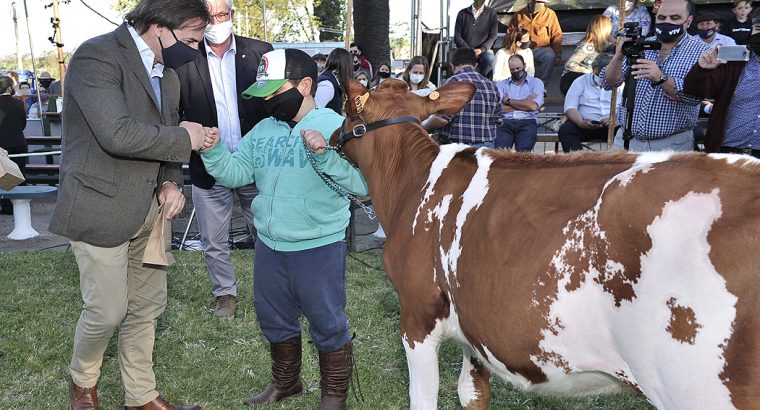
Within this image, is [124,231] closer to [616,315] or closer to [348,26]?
[616,315]

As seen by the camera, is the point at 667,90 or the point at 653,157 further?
the point at 667,90

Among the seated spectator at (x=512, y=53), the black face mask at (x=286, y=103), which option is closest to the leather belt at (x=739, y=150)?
the black face mask at (x=286, y=103)

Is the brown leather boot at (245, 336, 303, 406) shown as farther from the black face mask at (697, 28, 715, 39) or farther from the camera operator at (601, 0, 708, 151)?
the black face mask at (697, 28, 715, 39)

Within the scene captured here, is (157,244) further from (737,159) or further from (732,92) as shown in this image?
(732,92)

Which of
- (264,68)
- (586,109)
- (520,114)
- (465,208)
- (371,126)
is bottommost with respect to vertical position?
(520,114)

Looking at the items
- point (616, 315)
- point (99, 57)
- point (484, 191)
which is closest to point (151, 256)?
point (99, 57)

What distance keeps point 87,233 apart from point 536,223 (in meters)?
2.16

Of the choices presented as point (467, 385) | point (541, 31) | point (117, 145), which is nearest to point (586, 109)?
point (541, 31)

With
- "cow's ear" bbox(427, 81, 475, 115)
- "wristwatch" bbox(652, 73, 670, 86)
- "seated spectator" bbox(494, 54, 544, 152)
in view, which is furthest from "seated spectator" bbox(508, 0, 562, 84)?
"cow's ear" bbox(427, 81, 475, 115)

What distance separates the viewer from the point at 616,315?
84.4 inches

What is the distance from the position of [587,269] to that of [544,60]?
1012 centimetres

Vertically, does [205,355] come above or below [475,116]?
below

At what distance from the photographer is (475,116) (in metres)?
7.68

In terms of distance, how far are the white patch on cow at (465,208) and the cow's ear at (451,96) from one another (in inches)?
23.0
